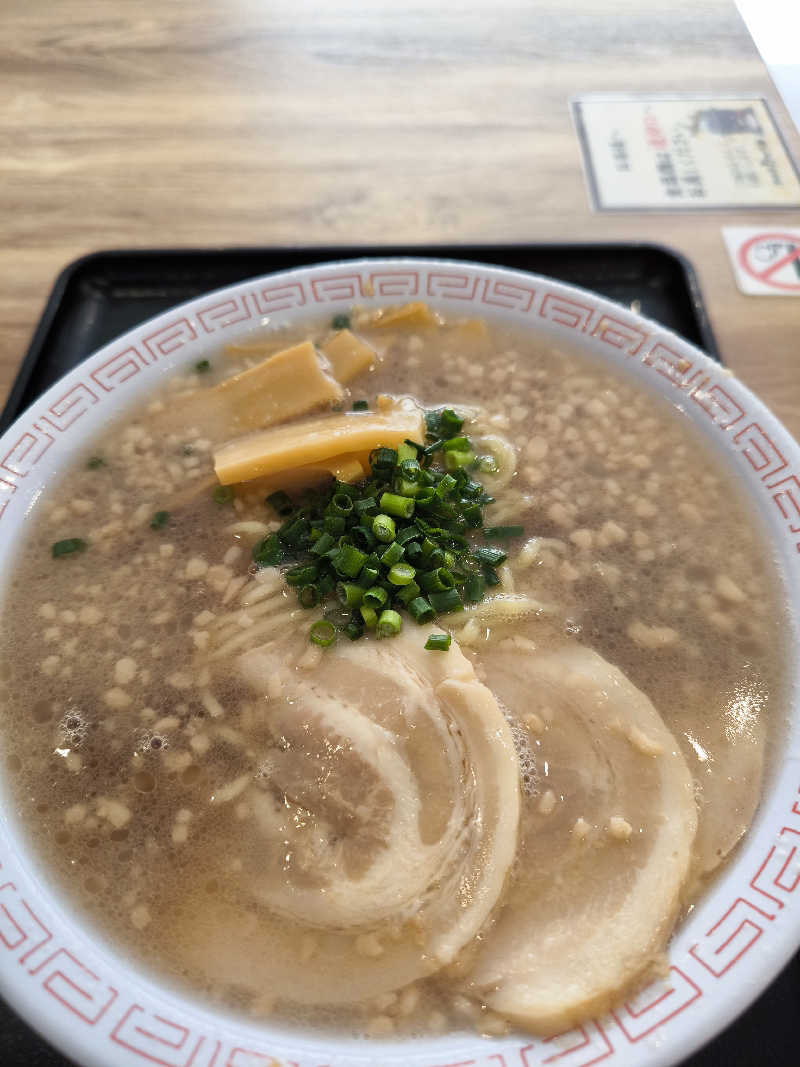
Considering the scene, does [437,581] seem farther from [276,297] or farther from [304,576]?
[276,297]

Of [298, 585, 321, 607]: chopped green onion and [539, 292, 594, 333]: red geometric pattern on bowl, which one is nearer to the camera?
[298, 585, 321, 607]: chopped green onion

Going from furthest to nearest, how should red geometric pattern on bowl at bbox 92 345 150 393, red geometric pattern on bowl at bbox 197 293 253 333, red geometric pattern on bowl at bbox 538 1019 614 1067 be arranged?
red geometric pattern on bowl at bbox 197 293 253 333, red geometric pattern on bowl at bbox 92 345 150 393, red geometric pattern on bowl at bbox 538 1019 614 1067

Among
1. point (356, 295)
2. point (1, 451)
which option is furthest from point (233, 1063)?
point (356, 295)

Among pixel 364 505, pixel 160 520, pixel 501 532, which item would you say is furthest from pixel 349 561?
pixel 160 520

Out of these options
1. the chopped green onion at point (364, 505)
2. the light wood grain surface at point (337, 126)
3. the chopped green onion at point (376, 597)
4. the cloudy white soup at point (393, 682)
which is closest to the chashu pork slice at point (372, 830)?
the cloudy white soup at point (393, 682)

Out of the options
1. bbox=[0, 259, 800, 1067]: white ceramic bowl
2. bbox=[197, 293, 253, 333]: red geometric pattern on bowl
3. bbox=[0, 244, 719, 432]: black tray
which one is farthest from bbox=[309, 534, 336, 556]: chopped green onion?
bbox=[0, 244, 719, 432]: black tray

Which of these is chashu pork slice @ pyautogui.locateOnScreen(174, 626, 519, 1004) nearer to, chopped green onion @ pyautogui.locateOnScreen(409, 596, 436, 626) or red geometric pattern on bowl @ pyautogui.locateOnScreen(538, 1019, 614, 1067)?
chopped green onion @ pyautogui.locateOnScreen(409, 596, 436, 626)

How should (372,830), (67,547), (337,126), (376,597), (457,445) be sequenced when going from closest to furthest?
1. (372,830)
2. (376,597)
3. (67,547)
4. (457,445)
5. (337,126)
